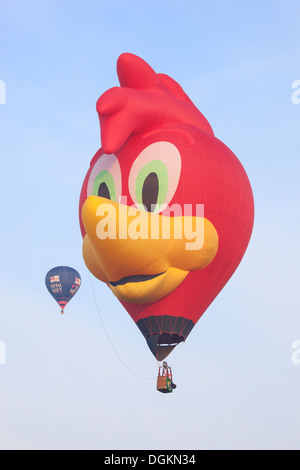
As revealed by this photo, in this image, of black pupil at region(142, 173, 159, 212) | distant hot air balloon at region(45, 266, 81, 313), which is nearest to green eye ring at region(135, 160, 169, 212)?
black pupil at region(142, 173, 159, 212)

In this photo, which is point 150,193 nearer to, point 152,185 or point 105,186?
point 152,185

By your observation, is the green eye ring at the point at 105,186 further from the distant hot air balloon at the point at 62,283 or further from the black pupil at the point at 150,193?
the distant hot air balloon at the point at 62,283

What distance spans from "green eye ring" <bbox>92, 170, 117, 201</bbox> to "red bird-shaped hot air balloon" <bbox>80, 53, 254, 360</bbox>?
2 cm

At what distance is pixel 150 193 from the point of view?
18.9 meters

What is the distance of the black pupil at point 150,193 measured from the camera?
744 inches

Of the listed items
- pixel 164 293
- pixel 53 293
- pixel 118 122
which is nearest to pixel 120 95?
pixel 118 122

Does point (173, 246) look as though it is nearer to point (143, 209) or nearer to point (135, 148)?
point (143, 209)

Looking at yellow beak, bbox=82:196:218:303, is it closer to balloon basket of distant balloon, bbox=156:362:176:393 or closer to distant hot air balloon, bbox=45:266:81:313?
balloon basket of distant balloon, bbox=156:362:176:393

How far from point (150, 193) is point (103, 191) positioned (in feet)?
4.73

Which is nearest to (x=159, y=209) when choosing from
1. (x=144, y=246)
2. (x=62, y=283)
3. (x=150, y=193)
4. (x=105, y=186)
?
(x=150, y=193)

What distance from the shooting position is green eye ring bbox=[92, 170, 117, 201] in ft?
64.1

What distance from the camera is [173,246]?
1891cm

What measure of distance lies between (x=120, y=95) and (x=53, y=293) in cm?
1909

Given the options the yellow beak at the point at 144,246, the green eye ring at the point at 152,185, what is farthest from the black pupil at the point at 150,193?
the yellow beak at the point at 144,246
